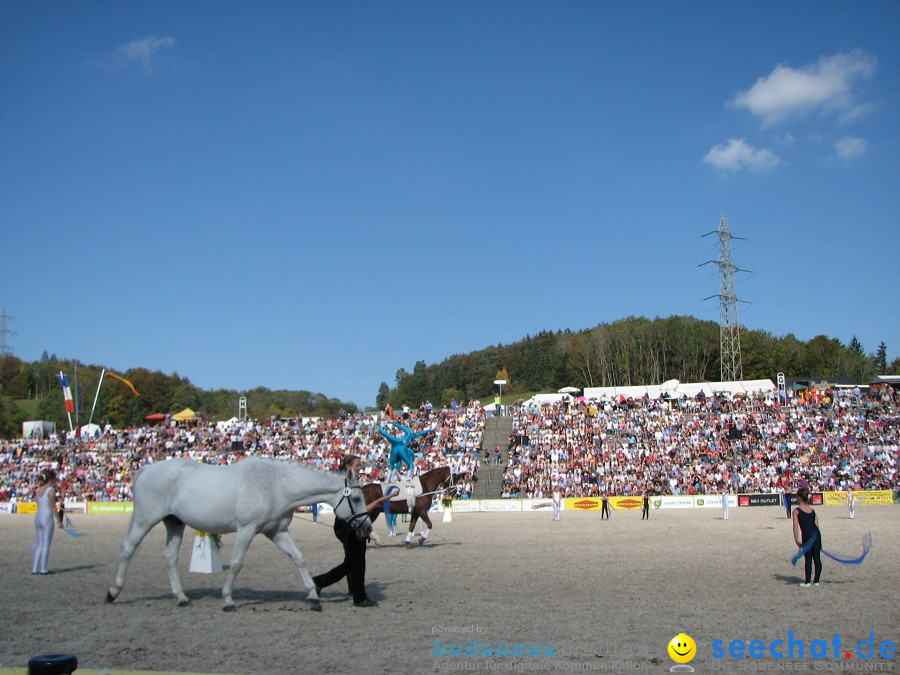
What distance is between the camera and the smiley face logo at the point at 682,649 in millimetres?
7164

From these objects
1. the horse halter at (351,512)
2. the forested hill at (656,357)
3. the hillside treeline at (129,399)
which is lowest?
the horse halter at (351,512)

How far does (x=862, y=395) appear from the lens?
50.2 m

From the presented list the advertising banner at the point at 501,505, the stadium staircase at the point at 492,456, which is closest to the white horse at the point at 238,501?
the advertising banner at the point at 501,505

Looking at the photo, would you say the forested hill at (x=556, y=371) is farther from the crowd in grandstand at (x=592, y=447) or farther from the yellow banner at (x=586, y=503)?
the yellow banner at (x=586, y=503)

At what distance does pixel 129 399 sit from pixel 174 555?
104 metres

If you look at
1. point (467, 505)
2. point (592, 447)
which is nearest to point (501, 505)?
point (467, 505)

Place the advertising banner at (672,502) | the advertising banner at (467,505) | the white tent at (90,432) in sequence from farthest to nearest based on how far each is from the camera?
1. the white tent at (90,432)
2. the advertising banner at (467,505)
3. the advertising banner at (672,502)

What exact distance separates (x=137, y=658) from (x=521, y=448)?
4097 cm

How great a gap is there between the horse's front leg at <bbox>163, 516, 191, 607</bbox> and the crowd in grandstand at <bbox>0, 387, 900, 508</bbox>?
29.1 metres

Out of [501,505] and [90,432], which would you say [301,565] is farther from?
[90,432]

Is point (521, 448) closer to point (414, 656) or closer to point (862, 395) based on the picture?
point (862, 395)

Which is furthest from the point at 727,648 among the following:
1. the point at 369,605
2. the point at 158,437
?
the point at 158,437

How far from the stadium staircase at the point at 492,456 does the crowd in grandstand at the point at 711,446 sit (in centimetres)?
88

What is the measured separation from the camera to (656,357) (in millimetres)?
106875
